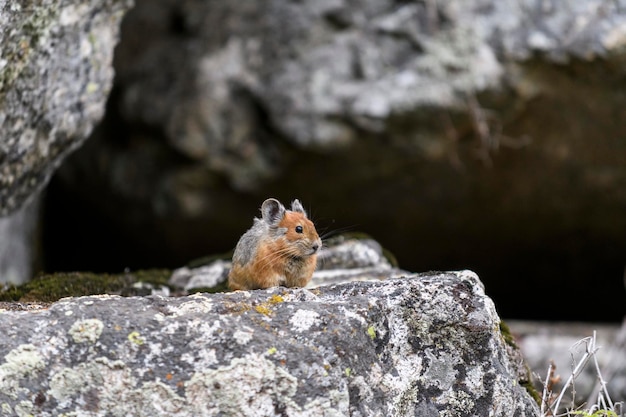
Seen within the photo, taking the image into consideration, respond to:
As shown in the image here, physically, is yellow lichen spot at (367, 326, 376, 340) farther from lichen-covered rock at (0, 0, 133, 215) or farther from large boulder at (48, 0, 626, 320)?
large boulder at (48, 0, 626, 320)

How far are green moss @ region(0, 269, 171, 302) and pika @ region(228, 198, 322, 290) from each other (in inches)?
38.5

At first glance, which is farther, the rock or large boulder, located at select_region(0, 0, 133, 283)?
large boulder, located at select_region(0, 0, 133, 283)

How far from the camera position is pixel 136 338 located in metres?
4.05

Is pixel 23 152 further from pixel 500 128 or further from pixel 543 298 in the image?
pixel 543 298

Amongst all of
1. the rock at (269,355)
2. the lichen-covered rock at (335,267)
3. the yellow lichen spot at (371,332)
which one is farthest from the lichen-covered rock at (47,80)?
the yellow lichen spot at (371,332)

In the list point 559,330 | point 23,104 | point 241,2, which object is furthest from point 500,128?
point 23,104

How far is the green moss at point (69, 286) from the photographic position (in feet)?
19.1

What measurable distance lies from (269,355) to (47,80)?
2977 mm

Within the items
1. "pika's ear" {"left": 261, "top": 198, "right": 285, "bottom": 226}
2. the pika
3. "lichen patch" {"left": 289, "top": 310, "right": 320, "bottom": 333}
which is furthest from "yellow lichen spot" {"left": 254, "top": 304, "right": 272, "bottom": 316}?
"pika's ear" {"left": 261, "top": 198, "right": 285, "bottom": 226}

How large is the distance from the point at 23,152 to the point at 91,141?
531cm

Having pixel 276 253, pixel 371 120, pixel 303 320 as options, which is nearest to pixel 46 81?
pixel 276 253

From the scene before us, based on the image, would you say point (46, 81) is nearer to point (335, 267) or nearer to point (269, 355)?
point (335, 267)

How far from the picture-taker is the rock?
396cm

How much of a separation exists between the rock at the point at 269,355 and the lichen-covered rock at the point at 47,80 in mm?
2037
